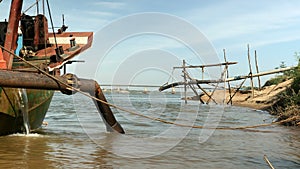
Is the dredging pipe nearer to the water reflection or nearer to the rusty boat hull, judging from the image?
the water reflection

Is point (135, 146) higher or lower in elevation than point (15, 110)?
lower

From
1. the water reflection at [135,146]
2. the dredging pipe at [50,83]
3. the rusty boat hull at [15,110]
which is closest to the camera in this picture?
the dredging pipe at [50,83]

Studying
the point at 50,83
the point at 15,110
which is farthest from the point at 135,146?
the point at 15,110

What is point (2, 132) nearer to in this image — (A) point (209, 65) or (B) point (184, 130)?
(B) point (184, 130)

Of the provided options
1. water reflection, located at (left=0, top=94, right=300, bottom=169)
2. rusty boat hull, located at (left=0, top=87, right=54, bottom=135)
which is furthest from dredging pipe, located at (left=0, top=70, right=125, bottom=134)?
rusty boat hull, located at (left=0, top=87, right=54, bottom=135)

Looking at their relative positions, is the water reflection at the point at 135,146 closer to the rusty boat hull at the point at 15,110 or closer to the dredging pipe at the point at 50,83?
the rusty boat hull at the point at 15,110

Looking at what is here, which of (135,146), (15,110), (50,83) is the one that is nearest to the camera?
(50,83)

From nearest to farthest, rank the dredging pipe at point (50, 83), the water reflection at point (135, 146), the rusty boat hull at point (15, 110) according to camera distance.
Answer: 1. the dredging pipe at point (50, 83)
2. the water reflection at point (135, 146)
3. the rusty boat hull at point (15, 110)

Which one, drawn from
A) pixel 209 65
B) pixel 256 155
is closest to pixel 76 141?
pixel 256 155

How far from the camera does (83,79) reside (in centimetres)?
738

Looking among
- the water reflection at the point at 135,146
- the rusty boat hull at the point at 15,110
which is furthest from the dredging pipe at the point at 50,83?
the rusty boat hull at the point at 15,110

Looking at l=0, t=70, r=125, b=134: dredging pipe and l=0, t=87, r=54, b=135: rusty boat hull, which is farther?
l=0, t=87, r=54, b=135: rusty boat hull

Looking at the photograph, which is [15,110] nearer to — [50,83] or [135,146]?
[50,83]

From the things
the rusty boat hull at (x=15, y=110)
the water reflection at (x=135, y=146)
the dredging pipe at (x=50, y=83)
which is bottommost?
the water reflection at (x=135, y=146)
